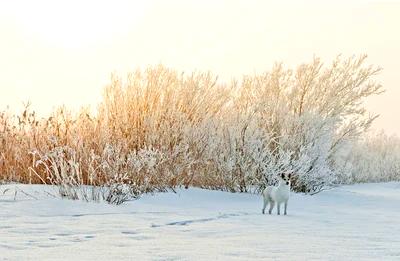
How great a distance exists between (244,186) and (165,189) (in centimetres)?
217

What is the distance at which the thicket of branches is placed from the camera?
12109 mm

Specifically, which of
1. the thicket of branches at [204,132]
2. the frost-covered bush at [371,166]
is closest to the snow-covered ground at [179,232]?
the thicket of branches at [204,132]

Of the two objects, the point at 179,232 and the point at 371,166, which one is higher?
the point at 371,166

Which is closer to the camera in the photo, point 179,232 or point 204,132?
point 179,232

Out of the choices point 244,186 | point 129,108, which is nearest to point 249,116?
point 244,186

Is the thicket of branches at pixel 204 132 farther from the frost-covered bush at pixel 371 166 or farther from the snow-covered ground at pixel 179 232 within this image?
the frost-covered bush at pixel 371 166

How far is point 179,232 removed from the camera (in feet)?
21.6

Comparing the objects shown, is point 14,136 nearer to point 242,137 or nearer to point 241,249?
point 242,137

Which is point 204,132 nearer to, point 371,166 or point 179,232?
point 179,232

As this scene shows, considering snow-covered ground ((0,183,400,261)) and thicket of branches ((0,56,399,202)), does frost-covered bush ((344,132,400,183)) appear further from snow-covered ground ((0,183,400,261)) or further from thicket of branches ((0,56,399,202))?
snow-covered ground ((0,183,400,261))

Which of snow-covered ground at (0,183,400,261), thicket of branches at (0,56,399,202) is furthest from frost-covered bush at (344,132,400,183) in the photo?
snow-covered ground at (0,183,400,261)

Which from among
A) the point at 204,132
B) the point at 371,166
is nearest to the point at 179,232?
the point at 204,132

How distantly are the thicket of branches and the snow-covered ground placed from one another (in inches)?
48.5

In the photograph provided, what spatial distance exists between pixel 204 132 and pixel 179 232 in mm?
6720
